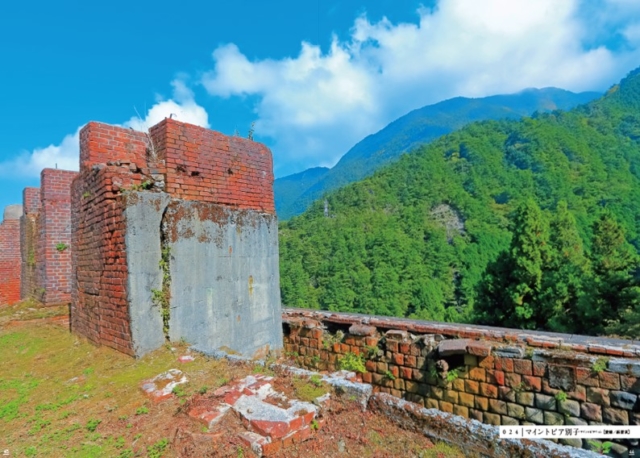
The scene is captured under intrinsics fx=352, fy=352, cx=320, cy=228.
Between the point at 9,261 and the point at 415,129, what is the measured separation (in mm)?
138297

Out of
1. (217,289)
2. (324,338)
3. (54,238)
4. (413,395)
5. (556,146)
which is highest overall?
(556,146)

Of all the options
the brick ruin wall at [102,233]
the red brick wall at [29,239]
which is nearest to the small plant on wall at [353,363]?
the brick ruin wall at [102,233]

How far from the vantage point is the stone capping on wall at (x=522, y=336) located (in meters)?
4.07

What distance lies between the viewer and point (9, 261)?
11.5m

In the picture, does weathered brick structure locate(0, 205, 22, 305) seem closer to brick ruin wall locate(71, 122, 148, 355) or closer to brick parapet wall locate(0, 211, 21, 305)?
brick parapet wall locate(0, 211, 21, 305)

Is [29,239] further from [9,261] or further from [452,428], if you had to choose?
[452,428]

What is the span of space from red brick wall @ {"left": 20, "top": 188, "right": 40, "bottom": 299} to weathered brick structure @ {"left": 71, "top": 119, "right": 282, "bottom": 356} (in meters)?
4.92

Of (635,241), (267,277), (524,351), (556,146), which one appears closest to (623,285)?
(524,351)

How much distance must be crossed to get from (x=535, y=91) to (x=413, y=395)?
204 meters

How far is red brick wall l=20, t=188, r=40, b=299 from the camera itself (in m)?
9.14

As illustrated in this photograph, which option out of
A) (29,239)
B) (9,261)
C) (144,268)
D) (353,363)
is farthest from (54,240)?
(353,363)

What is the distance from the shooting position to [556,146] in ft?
218

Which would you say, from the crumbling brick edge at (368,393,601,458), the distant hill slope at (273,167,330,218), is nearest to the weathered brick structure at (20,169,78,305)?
the crumbling brick edge at (368,393,601,458)

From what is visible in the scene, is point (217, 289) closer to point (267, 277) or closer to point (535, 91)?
point (267, 277)
